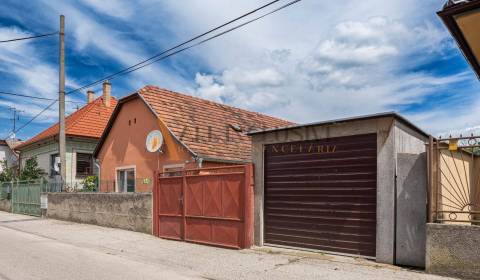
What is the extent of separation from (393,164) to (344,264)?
2151mm

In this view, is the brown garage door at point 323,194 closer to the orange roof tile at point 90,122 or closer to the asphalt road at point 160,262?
the asphalt road at point 160,262

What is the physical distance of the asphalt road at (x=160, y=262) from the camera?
7465 millimetres

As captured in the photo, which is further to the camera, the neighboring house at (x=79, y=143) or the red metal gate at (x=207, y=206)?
the neighboring house at (x=79, y=143)

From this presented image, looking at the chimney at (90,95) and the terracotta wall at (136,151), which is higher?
the chimney at (90,95)

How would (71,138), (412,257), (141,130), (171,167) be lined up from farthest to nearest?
(71,138) < (141,130) < (171,167) < (412,257)

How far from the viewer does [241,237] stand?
34.0ft

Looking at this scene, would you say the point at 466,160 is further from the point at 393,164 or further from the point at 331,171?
the point at 331,171

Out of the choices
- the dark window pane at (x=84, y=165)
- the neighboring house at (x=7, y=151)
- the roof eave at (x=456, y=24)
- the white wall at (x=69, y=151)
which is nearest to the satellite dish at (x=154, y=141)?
the white wall at (x=69, y=151)

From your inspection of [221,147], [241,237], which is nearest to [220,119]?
[221,147]

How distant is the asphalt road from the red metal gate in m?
0.40

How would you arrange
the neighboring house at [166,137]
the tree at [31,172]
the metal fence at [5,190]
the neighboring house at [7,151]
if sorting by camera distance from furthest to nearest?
the neighboring house at [7,151], the tree at [31,172], the metal fence at [5,190], the neighboring house at [166,137]

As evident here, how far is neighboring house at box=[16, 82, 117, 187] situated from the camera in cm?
2514

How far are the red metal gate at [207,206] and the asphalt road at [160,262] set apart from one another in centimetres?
40

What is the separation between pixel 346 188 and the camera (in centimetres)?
898
